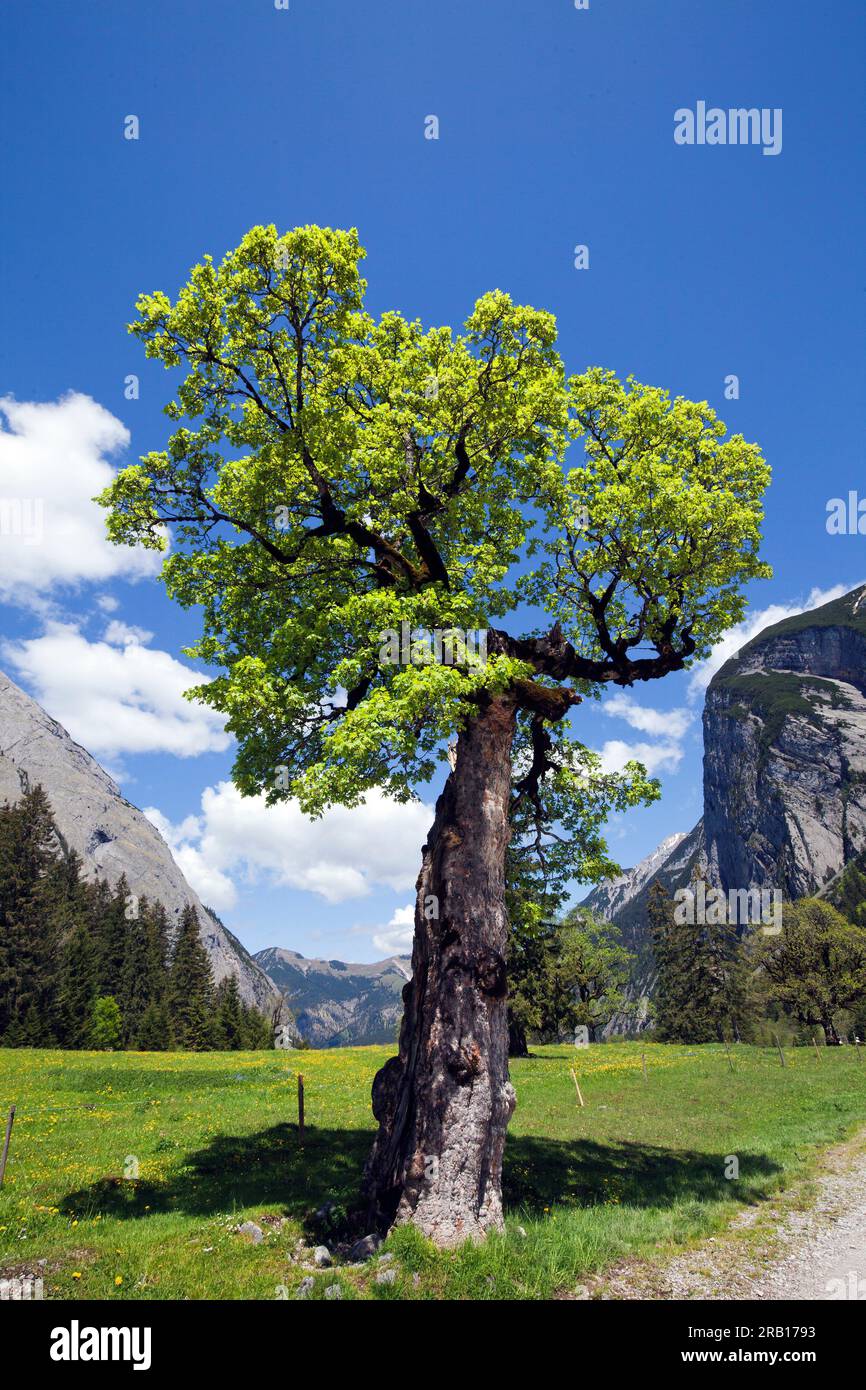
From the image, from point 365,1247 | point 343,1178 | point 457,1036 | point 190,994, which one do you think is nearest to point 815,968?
point 343,1178

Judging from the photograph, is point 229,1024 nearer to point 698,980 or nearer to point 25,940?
point 25,940

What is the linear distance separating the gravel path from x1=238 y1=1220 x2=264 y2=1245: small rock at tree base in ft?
16.5

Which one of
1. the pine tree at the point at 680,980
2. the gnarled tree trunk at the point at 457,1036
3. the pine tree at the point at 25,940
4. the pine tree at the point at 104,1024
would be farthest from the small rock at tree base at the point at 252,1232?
the pine tree at the point at 104,1024

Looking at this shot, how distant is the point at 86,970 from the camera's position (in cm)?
7819

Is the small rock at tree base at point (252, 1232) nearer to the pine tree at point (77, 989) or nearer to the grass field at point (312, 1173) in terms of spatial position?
the grass field at point (312, 1173)

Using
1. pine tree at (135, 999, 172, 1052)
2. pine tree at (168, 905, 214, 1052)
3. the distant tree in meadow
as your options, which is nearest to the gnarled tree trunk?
the distant tree in meadow

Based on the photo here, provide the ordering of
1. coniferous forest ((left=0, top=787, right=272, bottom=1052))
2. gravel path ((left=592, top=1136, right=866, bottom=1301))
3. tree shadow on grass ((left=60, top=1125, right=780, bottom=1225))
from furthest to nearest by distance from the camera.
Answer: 1. coniferous forest ((left=0, top=787, right=272, bottom=1052))
2. tree shadow on grass ((left=60, top=1125, right=780, bottom=1225))
3. gravel path ((left=592, top=1136, right=866, bottom=1301))

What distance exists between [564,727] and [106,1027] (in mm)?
81227

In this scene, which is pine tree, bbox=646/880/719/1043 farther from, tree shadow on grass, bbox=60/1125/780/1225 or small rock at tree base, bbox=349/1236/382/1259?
small rock at tree base, bbox=349/1236/382/1259

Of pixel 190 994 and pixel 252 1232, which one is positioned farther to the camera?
pixel 190 994

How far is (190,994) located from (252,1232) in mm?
92979

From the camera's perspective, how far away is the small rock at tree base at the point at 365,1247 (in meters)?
9.30

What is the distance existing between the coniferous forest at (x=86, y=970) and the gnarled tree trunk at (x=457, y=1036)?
233ft

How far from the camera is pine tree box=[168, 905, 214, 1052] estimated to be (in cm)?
8825
